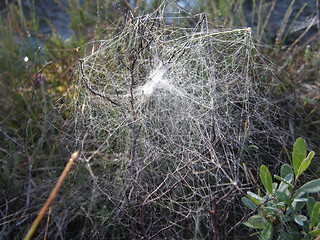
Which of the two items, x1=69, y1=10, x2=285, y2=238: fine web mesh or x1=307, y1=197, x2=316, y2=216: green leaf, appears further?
x1=69, y1=10, x2=285, y2=238: fine web mesh

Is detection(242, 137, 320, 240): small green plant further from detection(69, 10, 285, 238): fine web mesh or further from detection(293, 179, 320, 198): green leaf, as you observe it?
detection(69, 10, 285, 238): fine web mesh

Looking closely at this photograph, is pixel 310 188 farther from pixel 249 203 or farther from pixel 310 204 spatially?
pixel 249 203

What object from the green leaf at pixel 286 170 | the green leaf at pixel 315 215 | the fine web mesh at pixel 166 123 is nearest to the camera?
the green leaf at pixel 315 215

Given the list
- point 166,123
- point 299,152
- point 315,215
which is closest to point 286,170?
point 299,152

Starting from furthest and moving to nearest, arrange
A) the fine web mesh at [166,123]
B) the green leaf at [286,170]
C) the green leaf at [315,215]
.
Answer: the fine web mesh at [166,123], the green leaf at [286,170], the green leaf at [315,215]

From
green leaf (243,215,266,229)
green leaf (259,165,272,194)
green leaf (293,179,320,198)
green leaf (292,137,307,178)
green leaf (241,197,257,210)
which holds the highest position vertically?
green leaf (292,137,307,178)

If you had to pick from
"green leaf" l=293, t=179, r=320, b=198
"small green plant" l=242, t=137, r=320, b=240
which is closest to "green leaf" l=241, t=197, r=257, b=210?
"small green plant" l=242, t=137, r=320, b=240

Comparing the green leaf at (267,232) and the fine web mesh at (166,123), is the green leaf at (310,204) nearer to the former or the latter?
the green leaf at (267,232)

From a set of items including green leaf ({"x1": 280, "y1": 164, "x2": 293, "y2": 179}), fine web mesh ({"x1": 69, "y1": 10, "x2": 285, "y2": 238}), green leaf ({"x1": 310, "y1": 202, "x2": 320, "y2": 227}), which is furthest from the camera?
fine web mesh ({"x1": 69, "y1": 10, "x2": 285, "y2": 238})

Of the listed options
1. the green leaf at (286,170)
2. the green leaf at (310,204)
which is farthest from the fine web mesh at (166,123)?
the green leaf at (310,204)
